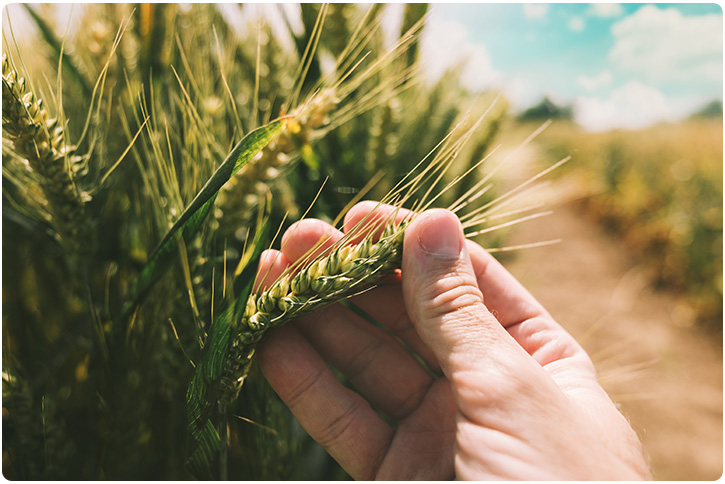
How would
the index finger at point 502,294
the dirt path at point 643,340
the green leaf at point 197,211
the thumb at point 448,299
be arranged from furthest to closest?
the dirt path at point 643,340 → the index finger at point 502,294 → the thumb at point 448,299 → the green leaf at point 197,211

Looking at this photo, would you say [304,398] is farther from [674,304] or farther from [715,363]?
[674,304]

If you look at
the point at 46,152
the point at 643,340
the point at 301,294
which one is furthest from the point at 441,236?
the point at 643,340

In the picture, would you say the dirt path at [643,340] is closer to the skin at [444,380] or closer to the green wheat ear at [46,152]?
the skin at [444,380]

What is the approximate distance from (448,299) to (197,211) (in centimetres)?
33

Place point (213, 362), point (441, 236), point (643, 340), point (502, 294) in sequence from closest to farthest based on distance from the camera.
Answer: point (213, 362) → point (441, 236) → point (502, 294) → point (643, 340)

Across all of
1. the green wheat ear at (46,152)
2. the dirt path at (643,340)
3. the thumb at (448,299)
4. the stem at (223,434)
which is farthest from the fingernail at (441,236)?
the dirt path at (643,340)

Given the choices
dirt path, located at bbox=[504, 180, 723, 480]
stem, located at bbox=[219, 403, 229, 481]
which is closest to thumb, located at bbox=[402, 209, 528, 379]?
stem, located at bbox=[219, 403, 229, 481]

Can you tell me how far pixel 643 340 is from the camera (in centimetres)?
306

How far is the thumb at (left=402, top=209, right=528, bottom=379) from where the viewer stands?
21.6 inches

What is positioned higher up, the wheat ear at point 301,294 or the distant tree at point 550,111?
the wheat ear at point 301,294

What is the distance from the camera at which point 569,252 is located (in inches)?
174

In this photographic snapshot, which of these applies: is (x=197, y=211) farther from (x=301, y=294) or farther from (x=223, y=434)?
(x=223, y=434)

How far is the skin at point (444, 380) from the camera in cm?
53

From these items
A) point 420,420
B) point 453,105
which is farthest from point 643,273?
point 420,420
